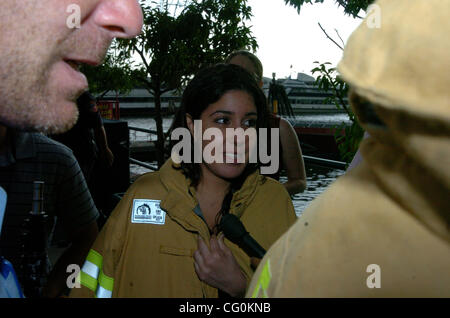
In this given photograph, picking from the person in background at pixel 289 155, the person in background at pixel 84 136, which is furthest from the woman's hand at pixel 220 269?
the person in background at pixel 84 136

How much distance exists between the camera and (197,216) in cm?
211

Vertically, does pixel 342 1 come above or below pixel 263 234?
above

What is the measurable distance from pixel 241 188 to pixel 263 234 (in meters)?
0.30

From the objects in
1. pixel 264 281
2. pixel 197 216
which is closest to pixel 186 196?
pixel 197 216

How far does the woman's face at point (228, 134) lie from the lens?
233 cm

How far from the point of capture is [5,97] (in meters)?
1.12

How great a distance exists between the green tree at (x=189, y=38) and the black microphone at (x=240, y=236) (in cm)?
733

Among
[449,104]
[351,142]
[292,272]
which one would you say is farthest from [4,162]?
[351,142]

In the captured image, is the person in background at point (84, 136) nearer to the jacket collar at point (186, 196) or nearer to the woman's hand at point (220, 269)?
the jacket collar at point (186, 196)

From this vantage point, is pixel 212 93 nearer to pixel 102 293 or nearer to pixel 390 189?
pixel 102 293

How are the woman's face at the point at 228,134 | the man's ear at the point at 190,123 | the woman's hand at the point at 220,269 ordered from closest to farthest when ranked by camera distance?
the woman's hand at the point at 220,269, the woman's face at the point at 228,134, the man's ear at the point at 190,123

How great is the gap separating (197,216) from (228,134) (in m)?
0.54

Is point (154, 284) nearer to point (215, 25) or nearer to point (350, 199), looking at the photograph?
point (350, 199)

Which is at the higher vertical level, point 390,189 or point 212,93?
point 212,93
